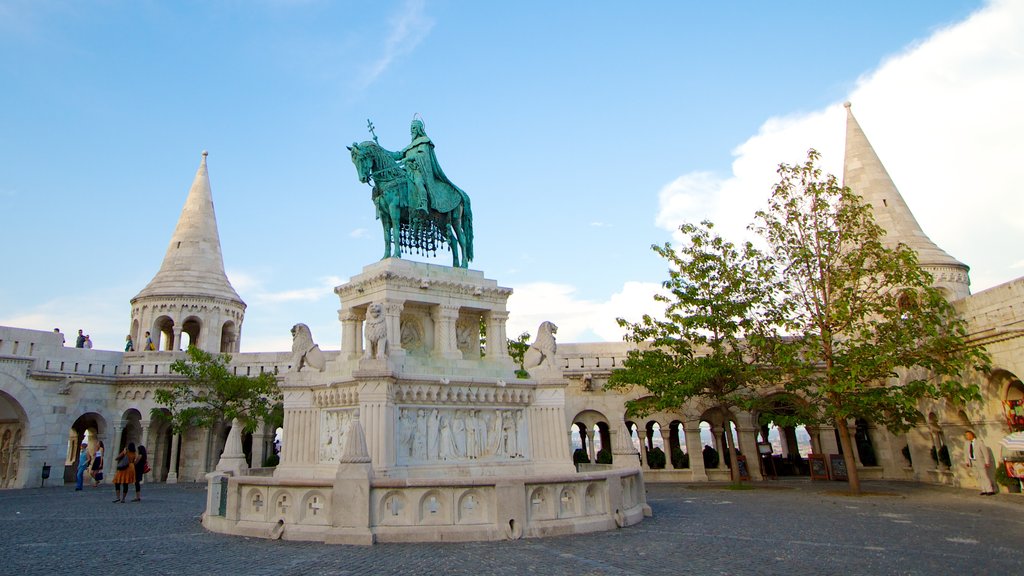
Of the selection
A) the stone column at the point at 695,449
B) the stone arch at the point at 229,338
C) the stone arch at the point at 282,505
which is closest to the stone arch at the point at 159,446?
the stone arch at the point at 229,338

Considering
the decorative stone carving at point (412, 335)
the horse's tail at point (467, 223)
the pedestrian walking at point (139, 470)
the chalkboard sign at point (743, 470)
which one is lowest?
the chalkboard sign at point (743, 470)

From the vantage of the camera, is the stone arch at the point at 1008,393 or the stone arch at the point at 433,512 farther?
the stone arch at the point at 1008,393

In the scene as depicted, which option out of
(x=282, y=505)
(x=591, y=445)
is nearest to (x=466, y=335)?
(x=282, y=505)

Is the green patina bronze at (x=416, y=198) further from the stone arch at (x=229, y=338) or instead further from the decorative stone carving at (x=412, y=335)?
the stone arch at (x=229, y=338)

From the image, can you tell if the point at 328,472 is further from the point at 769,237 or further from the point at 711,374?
the point at 769,237

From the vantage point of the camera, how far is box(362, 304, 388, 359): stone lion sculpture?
1135 centimetres

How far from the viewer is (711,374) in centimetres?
1984

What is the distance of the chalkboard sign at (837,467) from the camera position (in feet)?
72.4

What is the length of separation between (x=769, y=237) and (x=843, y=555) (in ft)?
41.3

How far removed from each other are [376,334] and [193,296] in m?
25.3

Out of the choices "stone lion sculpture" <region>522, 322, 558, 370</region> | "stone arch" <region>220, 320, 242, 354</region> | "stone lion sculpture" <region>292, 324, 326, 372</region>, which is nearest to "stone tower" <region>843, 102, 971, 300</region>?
"stone lion sculpture" <region>522, 322, 558, 370</region>

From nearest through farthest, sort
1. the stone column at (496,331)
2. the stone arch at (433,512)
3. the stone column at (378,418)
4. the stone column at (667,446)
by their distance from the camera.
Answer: the stone arch at (433,512) < the stone column at (378,418) < the stone column at (496,331) < the stone column at (667,446)

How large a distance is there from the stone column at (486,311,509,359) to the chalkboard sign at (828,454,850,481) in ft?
49.7

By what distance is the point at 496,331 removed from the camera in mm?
13961
